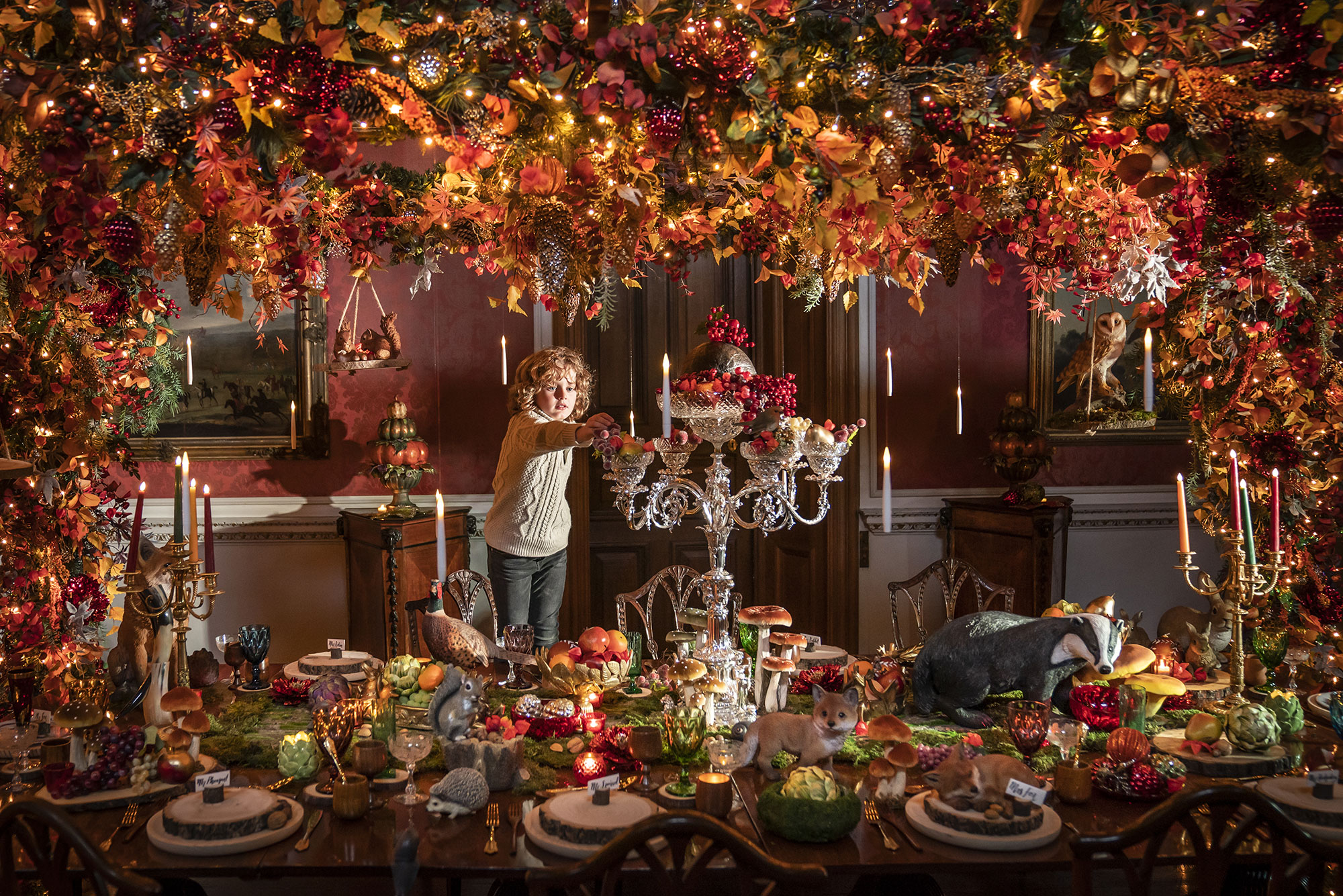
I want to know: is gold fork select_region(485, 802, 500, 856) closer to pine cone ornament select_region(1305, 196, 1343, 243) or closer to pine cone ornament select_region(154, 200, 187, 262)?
pine cone ornament select_region(154, 200, 187, 262)

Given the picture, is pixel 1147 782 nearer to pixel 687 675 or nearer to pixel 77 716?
pixel 687 675

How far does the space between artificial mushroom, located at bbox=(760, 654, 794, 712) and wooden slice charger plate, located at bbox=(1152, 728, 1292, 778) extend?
0.85 meters

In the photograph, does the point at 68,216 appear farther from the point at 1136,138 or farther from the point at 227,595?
the point at 227,595

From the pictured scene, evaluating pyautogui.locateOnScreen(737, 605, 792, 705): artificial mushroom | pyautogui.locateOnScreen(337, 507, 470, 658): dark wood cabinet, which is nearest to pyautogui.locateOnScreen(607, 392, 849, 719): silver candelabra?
pyautogui.locateOnScreen(737, 605, 792, 705): artificial mushroom

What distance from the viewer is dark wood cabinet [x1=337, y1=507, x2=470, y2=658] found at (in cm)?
456

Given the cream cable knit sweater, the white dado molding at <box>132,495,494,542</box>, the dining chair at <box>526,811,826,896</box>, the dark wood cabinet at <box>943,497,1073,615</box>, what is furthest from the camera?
the white dado molding at <box>132,495,494,542</box>

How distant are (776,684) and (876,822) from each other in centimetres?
59

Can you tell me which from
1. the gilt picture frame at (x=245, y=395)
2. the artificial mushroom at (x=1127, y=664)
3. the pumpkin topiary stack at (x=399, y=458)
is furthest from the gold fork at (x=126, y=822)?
the gilt picture frame at (x=245, y=395)

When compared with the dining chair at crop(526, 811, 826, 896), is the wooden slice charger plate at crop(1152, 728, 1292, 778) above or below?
below

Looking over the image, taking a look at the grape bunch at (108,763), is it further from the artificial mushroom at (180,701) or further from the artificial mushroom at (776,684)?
the artificial mushroom at (776,684)

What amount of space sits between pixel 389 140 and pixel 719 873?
5.14ft

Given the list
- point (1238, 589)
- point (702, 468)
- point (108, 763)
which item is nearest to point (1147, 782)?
point (1238, 589)

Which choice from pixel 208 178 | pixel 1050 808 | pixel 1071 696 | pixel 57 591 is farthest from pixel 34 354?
pixel 1071 696

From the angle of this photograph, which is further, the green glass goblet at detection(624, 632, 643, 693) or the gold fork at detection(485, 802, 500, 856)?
the green glass goblet at detection(624, 632, 643, 693)
